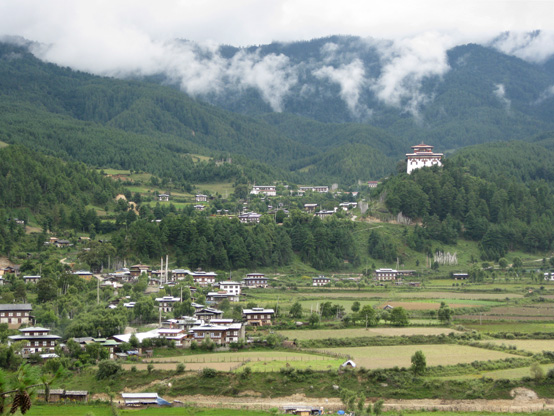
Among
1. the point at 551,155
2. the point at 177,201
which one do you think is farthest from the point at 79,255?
the point at 551,155

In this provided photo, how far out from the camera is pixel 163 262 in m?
83.2

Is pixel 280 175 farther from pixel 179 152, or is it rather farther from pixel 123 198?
pixel 123 198

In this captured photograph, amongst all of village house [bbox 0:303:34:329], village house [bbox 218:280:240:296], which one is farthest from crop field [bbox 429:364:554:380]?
village house [bbox 218:280:240:296]

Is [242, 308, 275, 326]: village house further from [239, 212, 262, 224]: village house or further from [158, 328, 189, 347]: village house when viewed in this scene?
[239, 212, 262, 224]: village house

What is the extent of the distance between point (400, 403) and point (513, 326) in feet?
71.1

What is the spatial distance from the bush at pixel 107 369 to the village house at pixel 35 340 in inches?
281

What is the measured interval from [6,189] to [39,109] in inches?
3689

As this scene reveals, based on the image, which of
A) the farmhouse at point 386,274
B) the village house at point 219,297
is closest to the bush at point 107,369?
the village house at point 219,297

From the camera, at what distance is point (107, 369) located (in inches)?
1673

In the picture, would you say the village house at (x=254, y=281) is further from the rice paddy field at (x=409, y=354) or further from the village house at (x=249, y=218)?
the rice paddy field at (x=409, y=354)

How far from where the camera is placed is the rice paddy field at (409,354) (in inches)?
1742

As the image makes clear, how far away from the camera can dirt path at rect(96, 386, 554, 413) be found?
3906 centimetres

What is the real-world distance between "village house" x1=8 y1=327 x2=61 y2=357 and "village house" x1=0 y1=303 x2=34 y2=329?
6071 mm

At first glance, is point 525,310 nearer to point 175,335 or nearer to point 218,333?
point 218,333
